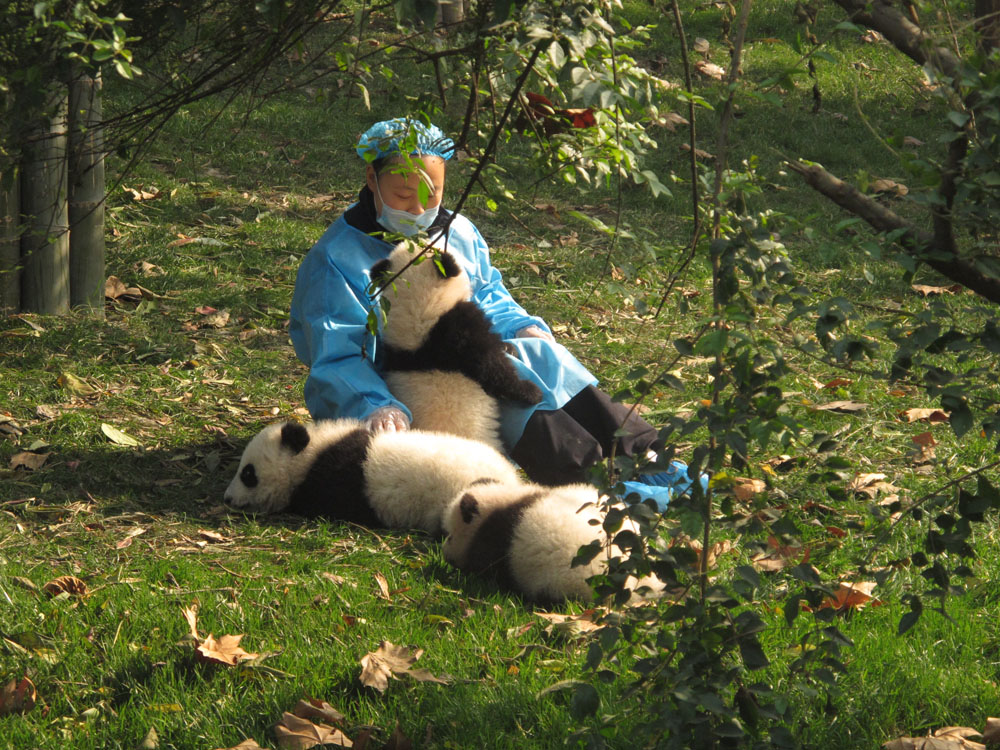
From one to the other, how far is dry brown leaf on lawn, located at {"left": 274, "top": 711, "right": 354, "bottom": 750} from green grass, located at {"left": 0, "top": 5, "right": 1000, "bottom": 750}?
0.12 feet

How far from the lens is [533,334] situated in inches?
163

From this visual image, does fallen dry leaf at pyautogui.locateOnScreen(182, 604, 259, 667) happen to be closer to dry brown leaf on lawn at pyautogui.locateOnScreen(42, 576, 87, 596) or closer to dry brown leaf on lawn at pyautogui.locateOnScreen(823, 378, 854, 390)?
dry brown leaf on lawn at pyautogui.locateOnScreen(42, 576, 87, 596)

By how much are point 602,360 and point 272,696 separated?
321cm

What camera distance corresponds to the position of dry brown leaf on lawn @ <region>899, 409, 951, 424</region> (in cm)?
457

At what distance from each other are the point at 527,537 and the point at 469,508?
255 millimetres

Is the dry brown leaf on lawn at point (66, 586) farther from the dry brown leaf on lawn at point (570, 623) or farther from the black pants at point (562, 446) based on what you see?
the black pants at point (562, 446)

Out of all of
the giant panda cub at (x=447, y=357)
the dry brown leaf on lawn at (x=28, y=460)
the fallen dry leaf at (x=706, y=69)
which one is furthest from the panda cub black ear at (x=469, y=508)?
the fallen dry leaf at (x=706, y=69)

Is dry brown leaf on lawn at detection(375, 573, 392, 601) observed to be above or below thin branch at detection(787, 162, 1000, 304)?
below

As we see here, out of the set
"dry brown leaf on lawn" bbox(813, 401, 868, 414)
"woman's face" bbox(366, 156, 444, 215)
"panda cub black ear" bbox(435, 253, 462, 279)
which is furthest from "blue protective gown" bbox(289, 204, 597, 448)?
"dry brown leaf on lawn" bbox(813, 401, 868, 414)

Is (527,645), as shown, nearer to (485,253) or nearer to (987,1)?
(987,1)

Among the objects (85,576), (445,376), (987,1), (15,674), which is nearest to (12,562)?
(85,576)

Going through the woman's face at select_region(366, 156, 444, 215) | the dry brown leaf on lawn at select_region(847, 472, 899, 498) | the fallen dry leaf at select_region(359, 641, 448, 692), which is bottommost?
the fallen dry leaf at select_region(359, 641, 448, 692)

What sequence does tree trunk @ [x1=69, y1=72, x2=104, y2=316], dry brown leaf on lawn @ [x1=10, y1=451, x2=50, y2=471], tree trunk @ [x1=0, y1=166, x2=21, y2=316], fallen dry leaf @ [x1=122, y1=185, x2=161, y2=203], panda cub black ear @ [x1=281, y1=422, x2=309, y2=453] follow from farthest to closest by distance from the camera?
fallen dry leaf @ [x1=122, y1=185, x2=161, y2=203], tree trunk @ [x1=69, y1=72, x2=104, y2=316], tree trunk @ [x1=0, y1=166, x2=21, y2=316], dry brown leaf on lawn @ [x1=10, y1=451, x2=50, y2=471], panda cub black ear @ [x1=281, y1=422, x2=309, y2=453]

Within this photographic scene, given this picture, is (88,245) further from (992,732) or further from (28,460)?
(992,732)
